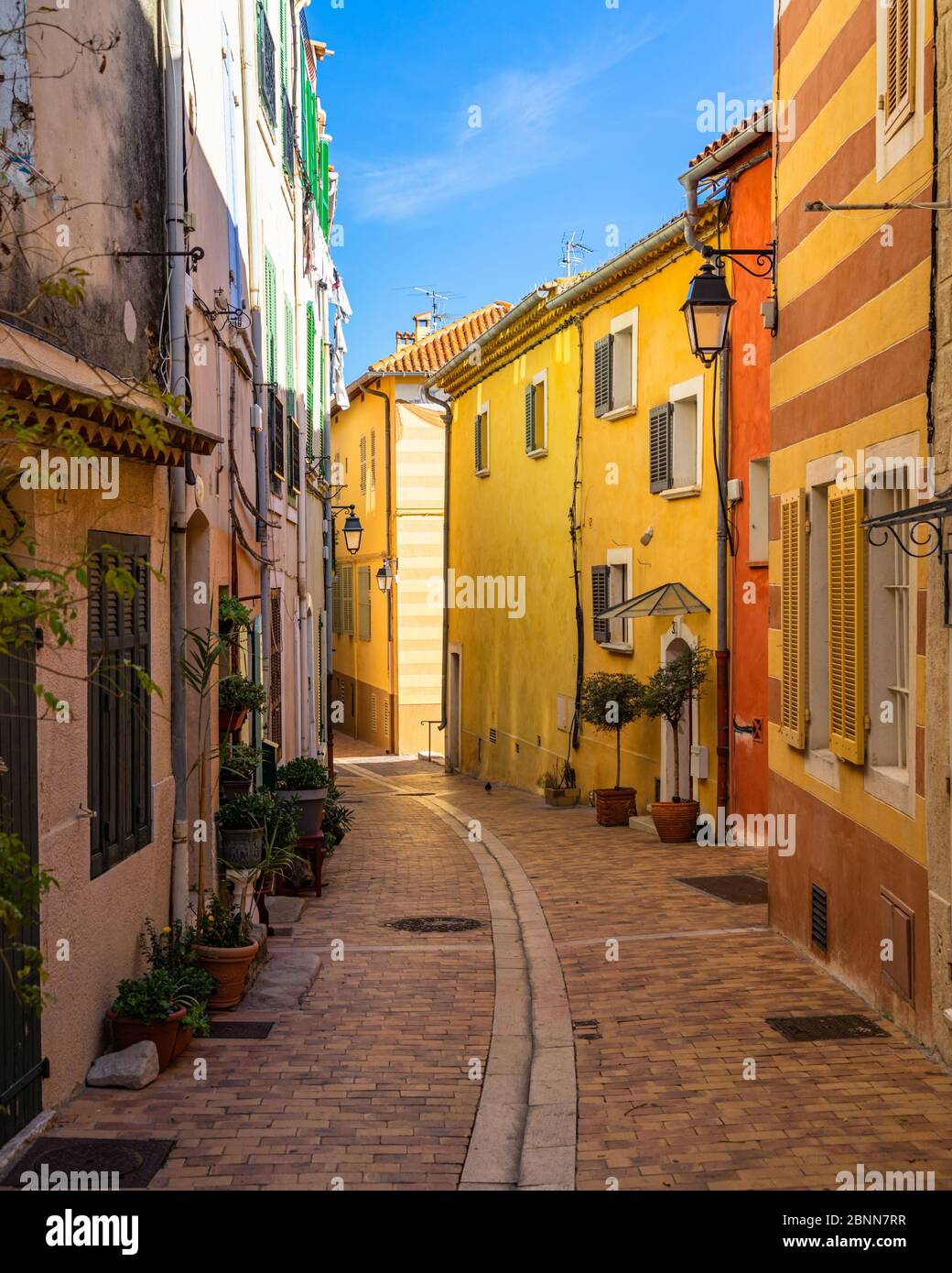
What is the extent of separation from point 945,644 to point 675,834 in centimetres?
966

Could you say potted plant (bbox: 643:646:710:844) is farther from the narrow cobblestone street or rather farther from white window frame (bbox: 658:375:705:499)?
the narrow cobblestone street

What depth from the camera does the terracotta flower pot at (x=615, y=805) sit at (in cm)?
1791

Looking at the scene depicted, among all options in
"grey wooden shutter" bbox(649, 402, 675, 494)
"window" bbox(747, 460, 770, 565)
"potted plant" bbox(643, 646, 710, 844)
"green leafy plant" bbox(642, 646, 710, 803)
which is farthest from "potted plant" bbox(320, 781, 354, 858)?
"grey wooden shutter" bbox(649, 402, 675, 494)

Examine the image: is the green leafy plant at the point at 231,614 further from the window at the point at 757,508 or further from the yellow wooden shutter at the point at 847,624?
the window at the point at 757,508

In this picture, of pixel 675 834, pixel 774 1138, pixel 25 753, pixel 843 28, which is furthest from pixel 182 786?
A: pixel 675 834

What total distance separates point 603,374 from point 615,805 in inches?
257

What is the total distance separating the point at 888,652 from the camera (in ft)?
25.5

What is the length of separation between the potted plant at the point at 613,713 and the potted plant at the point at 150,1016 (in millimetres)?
10012

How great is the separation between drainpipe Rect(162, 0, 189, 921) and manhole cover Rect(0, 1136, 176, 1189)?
2.84 m

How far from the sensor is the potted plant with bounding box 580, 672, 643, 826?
17141mm

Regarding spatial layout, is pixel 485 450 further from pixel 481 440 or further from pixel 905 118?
pixel 905 118

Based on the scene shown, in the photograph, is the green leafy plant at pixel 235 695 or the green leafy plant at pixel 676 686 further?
the green leafy plant at pixel 676 686

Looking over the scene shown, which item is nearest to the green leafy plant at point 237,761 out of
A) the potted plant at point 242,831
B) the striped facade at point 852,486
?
the potted plant at point 242,831
